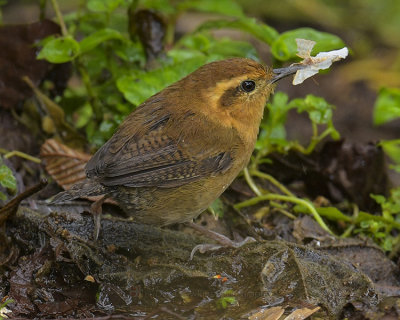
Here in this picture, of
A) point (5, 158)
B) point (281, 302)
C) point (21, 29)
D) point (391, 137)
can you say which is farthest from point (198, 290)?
point (391, 137)

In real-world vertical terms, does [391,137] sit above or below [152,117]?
below

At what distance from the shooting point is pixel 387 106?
5141mm

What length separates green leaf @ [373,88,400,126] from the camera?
16.6ft

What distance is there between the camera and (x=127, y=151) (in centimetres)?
413

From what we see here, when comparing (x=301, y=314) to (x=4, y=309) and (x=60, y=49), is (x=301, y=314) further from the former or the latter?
(x=60, y=49)

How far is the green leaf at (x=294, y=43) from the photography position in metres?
5.04

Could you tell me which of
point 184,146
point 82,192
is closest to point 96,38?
point 184,146

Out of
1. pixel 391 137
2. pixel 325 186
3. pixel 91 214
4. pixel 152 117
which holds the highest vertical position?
pixel 152 117

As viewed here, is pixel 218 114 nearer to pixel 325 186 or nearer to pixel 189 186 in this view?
pixel 189 186

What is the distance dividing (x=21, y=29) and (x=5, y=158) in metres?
1.17

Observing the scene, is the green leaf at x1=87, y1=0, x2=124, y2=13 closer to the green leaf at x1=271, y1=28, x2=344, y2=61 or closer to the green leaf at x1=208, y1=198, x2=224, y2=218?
the green leaf at x1=271, y1=28, x2=344, y2=61

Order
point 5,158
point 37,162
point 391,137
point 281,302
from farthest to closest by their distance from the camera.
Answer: point 391,137 < point 37,162 < point 5,158 < point 281,302

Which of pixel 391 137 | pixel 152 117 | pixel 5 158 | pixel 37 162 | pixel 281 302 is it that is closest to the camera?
pixel 281 302

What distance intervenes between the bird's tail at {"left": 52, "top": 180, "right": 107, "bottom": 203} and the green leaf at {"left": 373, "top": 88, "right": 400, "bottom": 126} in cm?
218
